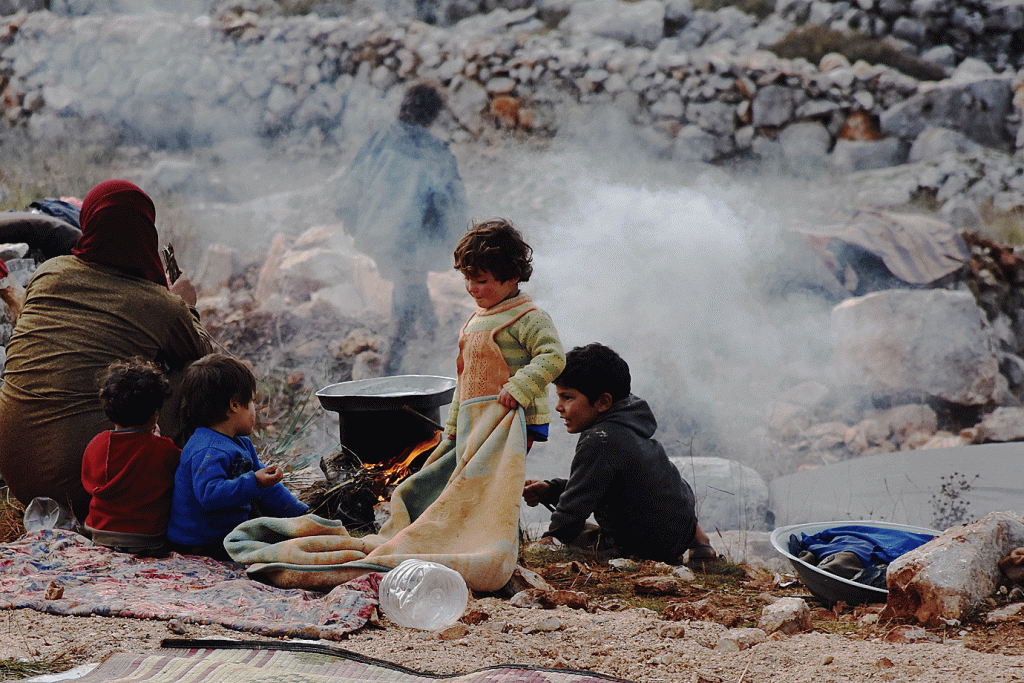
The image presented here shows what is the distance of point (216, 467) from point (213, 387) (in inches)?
12.1

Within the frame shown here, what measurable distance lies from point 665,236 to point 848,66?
92.1 inches

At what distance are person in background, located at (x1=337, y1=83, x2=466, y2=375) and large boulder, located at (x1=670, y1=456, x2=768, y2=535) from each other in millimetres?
3349

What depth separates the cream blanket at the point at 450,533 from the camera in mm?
2869

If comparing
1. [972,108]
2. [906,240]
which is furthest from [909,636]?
[972,108]

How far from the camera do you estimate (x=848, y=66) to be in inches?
298

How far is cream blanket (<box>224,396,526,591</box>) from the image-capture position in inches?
113

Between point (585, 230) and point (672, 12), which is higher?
point (672, 12)

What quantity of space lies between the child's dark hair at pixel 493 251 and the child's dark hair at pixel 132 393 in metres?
1.25

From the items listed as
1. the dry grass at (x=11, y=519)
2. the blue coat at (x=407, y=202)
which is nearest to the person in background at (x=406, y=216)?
the blue coat at (x=407, y=202)

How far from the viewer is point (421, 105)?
8.42 m

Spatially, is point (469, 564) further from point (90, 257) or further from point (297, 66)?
point (297, 66)

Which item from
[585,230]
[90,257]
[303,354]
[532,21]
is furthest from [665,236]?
[90,257]

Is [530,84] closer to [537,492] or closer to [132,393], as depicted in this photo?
[537,492]

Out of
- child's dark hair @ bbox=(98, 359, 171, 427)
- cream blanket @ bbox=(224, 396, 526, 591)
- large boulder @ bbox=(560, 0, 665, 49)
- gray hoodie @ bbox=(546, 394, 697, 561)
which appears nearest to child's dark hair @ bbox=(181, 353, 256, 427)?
child's dark hair @ bbox=(98, 359, 171, 427)
